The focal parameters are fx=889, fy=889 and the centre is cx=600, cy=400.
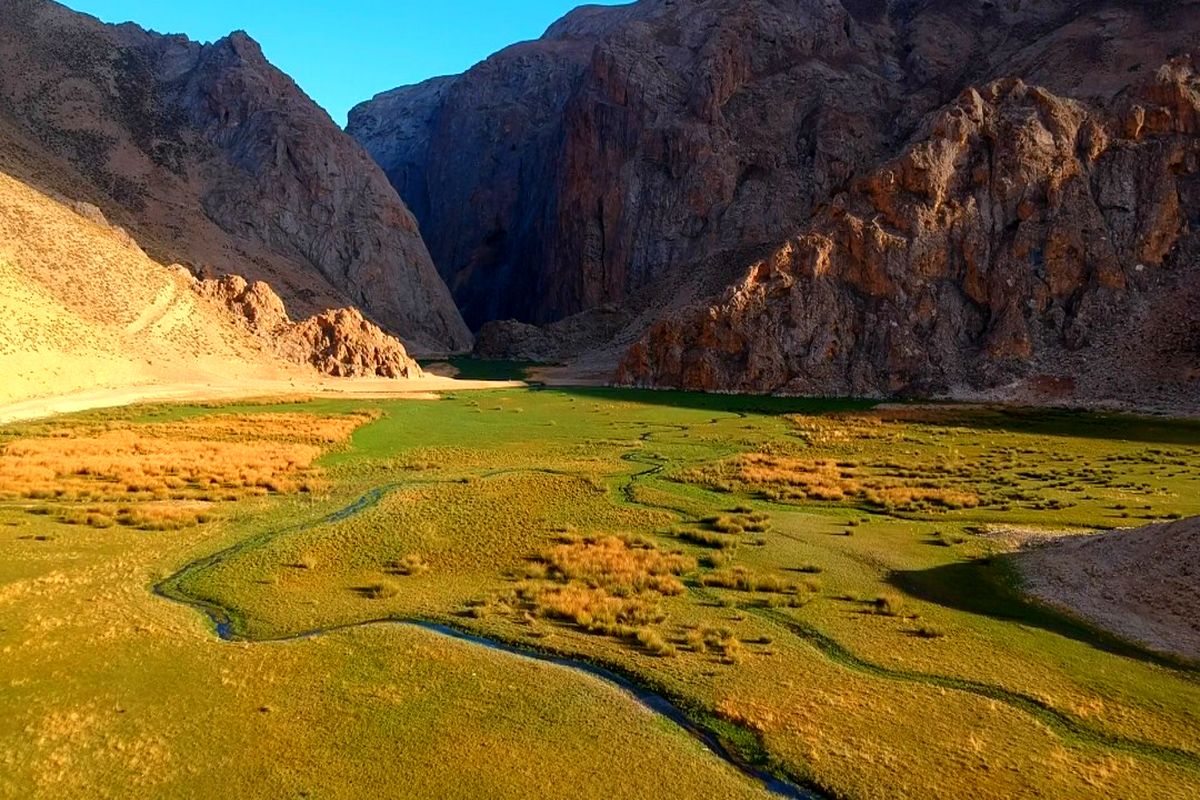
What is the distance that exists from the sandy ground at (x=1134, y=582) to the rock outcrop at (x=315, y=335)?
65444 millimetres

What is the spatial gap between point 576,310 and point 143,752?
118291 millimetres

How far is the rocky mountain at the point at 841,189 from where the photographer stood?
7150 cm

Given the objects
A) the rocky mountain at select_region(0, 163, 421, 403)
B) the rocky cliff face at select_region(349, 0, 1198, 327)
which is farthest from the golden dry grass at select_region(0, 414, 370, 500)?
the rocky cliff face at select_region(349, 0, 1198, 327)

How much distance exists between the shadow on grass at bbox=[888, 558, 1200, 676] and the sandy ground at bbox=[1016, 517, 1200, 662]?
14.4 inches

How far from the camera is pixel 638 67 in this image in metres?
123

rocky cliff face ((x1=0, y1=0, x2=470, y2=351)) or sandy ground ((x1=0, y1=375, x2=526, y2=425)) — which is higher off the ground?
rocky cliff face ((x1=0, y1=0, x2=470, y2=351))

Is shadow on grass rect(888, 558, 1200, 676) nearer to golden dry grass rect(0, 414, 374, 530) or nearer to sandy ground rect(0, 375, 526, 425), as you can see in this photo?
golden dry grass rect(0, 414, 374, 530)

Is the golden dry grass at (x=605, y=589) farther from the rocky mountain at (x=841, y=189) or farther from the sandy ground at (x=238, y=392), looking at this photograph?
the rocky mountain at (x=841, y=189)

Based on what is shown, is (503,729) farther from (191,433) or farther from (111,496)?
(191,433)

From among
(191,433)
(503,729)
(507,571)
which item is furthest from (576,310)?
(503,729)

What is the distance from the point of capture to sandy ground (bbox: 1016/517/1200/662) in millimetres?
16609

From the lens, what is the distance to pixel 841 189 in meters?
82.0

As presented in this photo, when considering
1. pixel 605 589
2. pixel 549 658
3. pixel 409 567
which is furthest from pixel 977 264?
pixel 549 658

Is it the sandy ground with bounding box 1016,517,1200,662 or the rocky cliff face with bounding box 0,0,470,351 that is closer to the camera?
the sandy ground with bounding box 1016,517,1200,662
